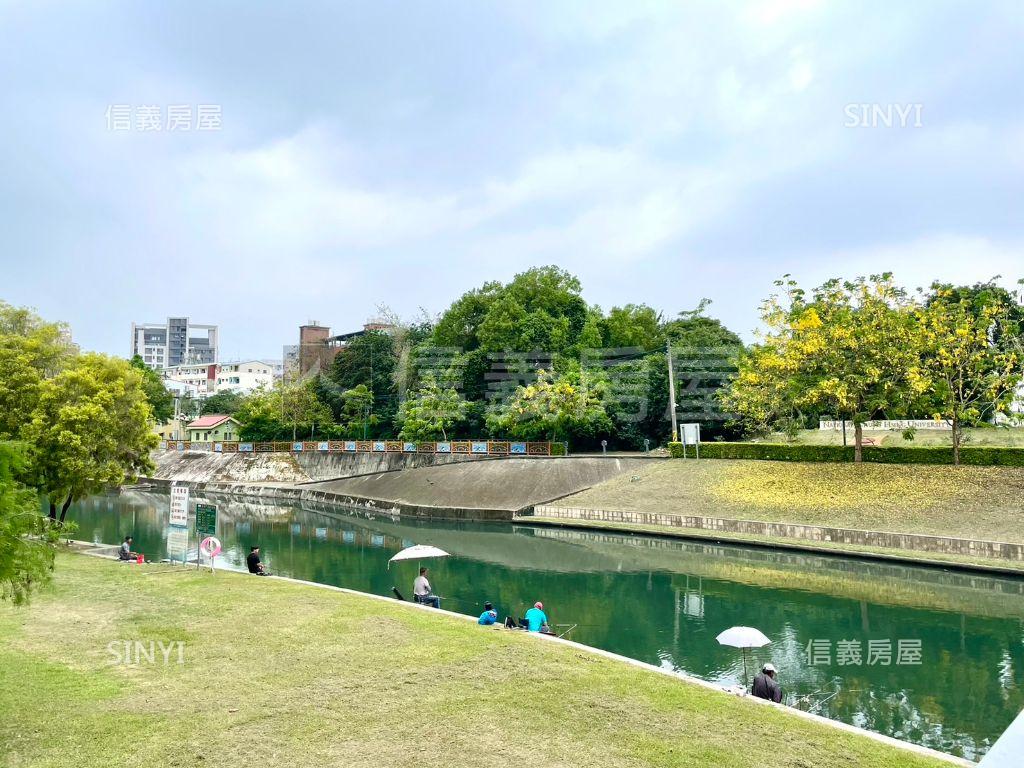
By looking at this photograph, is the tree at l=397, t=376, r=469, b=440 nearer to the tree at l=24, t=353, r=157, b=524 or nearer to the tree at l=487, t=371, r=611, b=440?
the tree at l=487, t=371, r=611, b=440

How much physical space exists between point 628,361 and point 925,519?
97.8ft

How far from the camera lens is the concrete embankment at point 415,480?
41875 millimetres

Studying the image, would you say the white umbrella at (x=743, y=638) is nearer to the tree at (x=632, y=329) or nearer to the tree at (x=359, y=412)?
the tree at (x=632, y=329)

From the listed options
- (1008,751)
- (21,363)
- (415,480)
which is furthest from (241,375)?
(1008,751)

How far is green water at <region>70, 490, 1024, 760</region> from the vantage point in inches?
510

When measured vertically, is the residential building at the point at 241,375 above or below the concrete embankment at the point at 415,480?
above

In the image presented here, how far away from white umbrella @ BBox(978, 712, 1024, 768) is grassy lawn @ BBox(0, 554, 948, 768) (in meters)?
3.70

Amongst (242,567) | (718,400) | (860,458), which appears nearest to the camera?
(242,567)

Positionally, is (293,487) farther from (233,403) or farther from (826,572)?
(233,403)

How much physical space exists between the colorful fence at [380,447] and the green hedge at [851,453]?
36.0ft

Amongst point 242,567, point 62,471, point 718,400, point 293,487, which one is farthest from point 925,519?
point 293,487

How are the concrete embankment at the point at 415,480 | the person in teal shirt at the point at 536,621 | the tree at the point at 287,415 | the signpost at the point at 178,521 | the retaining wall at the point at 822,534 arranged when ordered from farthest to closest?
the tree at the point at 287,415
the concrete embankment at the point at 415,480
the retaining wall at the point at 822,534
the signpost at the point at 178,521
the person in teal shirt at the point at 536,621

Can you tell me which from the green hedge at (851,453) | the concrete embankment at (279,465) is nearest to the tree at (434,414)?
the concrete embankment at (279,465)

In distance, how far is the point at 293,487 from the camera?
5544 cm
